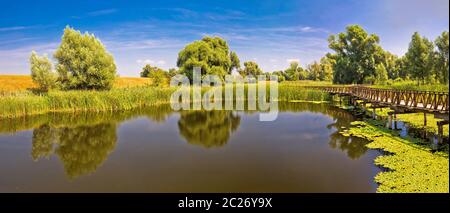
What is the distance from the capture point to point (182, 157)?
37.2ft

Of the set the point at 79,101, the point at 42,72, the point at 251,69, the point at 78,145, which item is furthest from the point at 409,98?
the point at 251,69

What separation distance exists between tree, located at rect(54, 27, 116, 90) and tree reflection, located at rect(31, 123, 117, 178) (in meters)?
11.0

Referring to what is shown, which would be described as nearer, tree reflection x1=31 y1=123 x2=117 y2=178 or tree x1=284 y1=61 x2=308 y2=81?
tree reflection x1=31 y1=123 x2=117 y2=178

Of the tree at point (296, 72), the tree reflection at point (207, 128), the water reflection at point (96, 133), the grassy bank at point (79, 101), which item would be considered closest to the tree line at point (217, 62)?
the grassy bank at point (79, 101)

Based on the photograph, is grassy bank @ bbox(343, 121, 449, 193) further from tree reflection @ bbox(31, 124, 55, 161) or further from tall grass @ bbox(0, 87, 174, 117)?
tall grass @ bbox(0, 87, 174, 117)

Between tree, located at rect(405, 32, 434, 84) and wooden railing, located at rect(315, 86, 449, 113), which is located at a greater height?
tree, located at rect(405, 32, 434, 84)

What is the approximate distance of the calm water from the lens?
27.6 ft

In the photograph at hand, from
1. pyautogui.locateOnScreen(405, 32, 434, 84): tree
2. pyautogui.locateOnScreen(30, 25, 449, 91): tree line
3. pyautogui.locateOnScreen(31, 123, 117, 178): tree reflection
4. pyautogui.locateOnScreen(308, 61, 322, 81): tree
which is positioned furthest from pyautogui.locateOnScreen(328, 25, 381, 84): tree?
pyautogui.locateOnScreen(31, 123, 117, 178): tree reflection

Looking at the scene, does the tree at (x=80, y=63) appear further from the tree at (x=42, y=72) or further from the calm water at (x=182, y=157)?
the calm water at (x=182, y=157)

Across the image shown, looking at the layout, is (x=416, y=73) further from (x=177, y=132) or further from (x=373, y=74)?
(x=177, y=132)

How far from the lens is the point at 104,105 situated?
25.2 m
